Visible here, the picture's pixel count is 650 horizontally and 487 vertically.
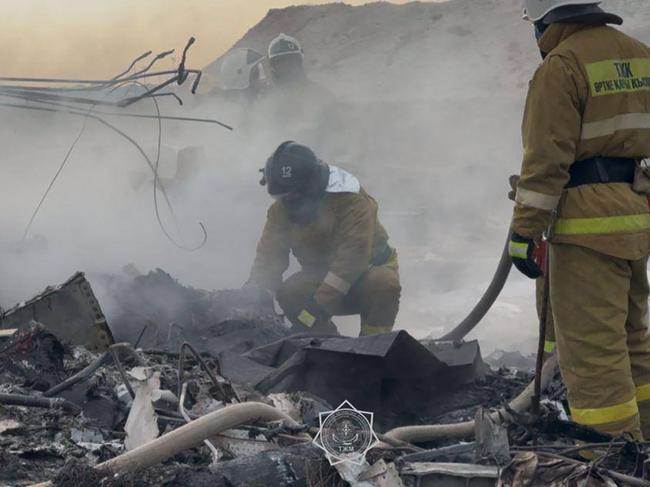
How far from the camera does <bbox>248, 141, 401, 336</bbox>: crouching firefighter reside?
6695mm

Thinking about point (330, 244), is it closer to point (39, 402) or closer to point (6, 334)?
point (6, 334)

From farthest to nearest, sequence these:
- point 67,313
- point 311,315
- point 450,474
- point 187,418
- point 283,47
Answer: point 283,47
point 311,315
point 67,313
point 187,418
point 450,474

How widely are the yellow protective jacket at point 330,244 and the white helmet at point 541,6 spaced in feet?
10.1

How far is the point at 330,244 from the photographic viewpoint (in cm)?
702

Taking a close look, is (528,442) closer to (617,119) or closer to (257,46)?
(617,119)

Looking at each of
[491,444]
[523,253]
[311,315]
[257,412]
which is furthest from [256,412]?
[311,315]

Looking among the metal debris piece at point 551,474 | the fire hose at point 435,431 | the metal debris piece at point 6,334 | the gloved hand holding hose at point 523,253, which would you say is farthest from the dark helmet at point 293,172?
the metal debris piece at point 551,474

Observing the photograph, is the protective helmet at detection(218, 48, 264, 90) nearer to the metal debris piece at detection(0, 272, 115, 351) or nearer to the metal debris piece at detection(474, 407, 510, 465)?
the metal debris piece at detection(0, 272, 115, 351)

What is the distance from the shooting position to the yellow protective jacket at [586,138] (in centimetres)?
348

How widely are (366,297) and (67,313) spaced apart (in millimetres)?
2676

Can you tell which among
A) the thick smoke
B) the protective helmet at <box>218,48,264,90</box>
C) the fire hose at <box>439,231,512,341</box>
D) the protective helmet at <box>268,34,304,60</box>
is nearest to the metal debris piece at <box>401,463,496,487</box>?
the fire hose at <box>439,231,512,341</box>

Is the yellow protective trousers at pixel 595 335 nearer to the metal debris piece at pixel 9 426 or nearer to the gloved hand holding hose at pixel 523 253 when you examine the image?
the gloved hand holding hose at pixel 523 253

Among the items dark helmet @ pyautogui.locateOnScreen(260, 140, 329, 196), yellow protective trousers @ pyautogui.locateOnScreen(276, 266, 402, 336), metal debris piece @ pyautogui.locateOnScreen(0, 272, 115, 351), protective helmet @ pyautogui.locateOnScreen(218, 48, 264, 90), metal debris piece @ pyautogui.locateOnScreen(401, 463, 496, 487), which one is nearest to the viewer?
metal debris piece @ pyautogui.locateOnScreen(401, 463, 496, 487)

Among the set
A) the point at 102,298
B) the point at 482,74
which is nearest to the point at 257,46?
the point at 482,74
